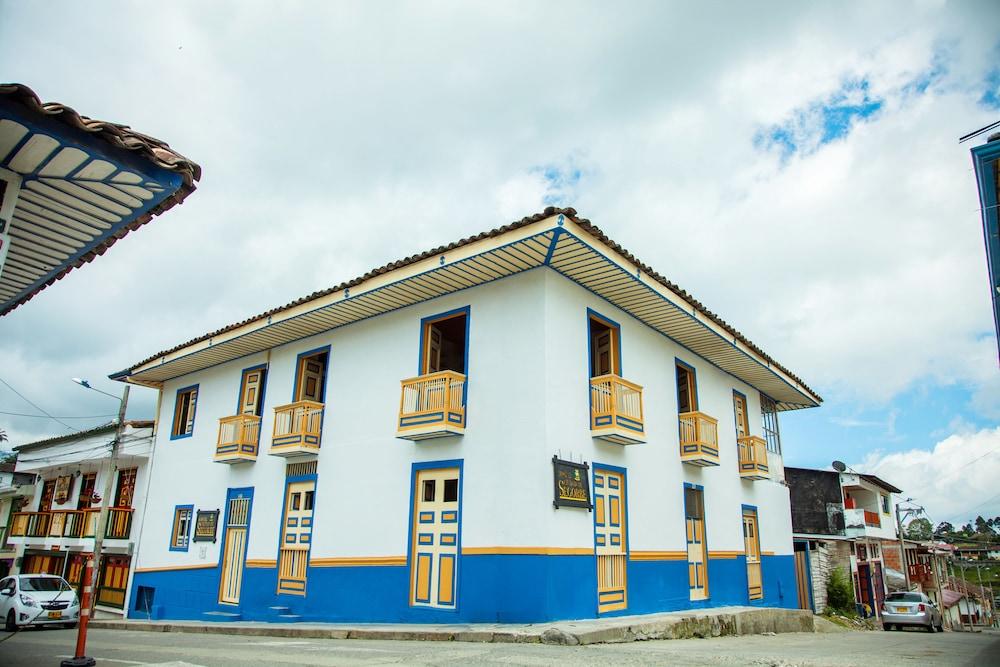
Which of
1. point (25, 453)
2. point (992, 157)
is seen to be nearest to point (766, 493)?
point (992, 157)

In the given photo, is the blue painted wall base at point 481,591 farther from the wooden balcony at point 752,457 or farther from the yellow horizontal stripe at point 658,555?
the wooden balcony at point 752,457

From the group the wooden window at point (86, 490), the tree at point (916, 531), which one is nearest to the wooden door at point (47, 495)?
the wooden window at point (86, 490)

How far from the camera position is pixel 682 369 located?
16547 millimetres

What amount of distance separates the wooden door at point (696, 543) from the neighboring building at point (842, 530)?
12.1m

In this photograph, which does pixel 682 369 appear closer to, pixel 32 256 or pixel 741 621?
pixel 741 621

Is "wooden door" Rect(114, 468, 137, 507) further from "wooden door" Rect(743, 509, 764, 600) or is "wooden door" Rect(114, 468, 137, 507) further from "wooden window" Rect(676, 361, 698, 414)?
"wooden door" Rect(743, 509, 764, 600)

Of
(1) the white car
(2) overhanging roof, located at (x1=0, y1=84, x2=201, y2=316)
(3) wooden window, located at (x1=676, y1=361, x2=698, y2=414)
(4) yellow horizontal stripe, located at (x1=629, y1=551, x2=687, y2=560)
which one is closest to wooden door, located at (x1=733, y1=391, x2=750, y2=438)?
(3) wooden window, located at (x1=676, y1=361, x2=698, y2=414)

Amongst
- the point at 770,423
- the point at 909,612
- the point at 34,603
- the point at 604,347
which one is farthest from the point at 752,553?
the point at 34,603

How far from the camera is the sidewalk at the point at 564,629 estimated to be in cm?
917

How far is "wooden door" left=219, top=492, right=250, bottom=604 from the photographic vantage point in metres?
15.7

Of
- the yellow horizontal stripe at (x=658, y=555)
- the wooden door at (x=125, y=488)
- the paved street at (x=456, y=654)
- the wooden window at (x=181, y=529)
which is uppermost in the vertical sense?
the wooden door at (x=125, y=488)

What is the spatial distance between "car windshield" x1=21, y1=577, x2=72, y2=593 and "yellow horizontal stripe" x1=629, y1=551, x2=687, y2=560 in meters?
15.6

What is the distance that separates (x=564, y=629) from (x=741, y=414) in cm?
1172

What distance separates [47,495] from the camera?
2750 centimetres
